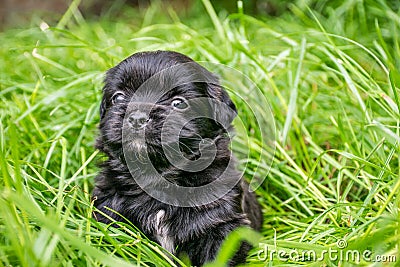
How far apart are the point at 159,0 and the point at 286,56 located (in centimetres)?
387

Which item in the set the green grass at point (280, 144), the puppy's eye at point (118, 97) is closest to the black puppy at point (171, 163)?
the puppy's eye at point (118, 97)

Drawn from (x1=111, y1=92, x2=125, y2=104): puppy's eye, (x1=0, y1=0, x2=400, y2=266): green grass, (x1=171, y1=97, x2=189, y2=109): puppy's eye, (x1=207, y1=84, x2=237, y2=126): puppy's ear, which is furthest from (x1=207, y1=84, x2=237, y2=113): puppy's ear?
(x1=0, y1=0, x2=400, y2=266): green grass

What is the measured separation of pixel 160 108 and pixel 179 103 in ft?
0.47

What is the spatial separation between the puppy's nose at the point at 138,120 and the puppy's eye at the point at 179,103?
0.23 m

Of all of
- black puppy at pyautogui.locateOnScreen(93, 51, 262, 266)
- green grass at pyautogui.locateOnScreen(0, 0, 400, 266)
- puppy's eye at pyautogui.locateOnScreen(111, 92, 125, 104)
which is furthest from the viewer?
puppy's eye at pyautogui.locateOnScreen(111, 92, 125, 104)

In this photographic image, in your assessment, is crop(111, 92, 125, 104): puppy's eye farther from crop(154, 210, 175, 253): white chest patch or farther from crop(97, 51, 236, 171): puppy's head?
crop(154, 210, 175, 253): white chest patch

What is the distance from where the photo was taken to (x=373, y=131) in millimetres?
3619

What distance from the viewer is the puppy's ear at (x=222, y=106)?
9.81 ft

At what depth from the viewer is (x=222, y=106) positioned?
9.94ft

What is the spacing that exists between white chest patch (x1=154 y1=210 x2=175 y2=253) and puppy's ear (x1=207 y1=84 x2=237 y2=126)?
63 centimetres

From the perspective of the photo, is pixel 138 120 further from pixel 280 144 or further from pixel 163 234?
pixel 280 144

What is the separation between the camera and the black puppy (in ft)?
9.01

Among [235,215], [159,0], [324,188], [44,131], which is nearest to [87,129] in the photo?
[44,131]

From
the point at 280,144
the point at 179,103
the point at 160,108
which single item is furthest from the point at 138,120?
the point at 280,144
